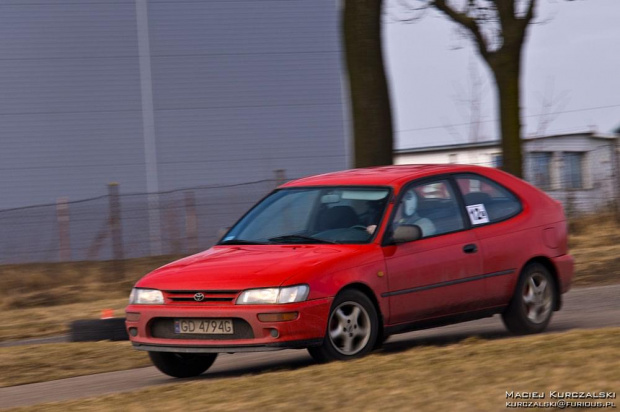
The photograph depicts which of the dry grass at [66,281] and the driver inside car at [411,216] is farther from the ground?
the driver inside car at [411,216]

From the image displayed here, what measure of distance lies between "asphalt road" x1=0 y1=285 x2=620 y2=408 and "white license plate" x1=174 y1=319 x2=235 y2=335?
574 millimetres

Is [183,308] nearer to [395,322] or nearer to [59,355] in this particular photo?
[395,322]

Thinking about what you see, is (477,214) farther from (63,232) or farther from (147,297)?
(63,232)

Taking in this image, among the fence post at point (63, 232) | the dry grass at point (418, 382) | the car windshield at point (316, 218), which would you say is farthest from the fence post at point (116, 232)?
the dry grass at point (418, 382)

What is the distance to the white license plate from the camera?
7.95 m

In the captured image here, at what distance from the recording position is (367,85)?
49.7 feet

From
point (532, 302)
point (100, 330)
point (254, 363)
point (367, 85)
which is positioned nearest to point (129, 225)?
point (367, 85)

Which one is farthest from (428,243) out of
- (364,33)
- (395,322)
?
(364,33)

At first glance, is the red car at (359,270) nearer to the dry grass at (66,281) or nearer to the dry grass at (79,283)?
the dry grass at (79,283)

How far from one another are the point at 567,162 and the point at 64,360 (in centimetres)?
2041

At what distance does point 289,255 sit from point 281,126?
22.7m

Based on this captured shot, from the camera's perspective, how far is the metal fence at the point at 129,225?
19641 mm

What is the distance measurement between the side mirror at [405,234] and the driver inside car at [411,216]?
0.82ft

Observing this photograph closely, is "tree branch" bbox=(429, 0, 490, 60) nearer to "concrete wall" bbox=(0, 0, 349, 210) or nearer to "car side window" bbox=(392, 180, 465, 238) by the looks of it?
"car side window" bbox=(392, 180, 465, 238)
